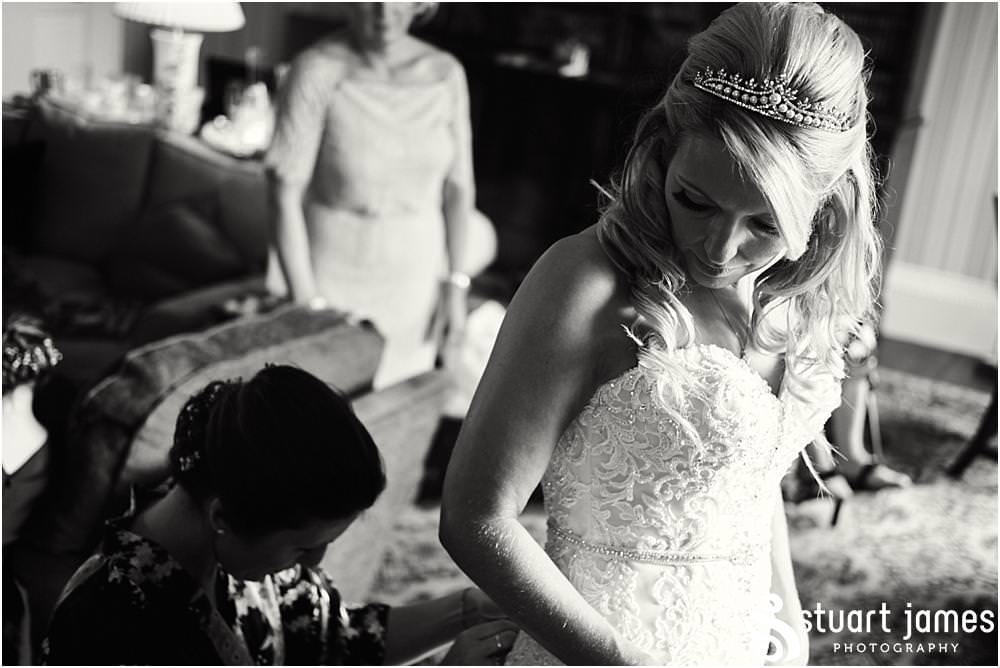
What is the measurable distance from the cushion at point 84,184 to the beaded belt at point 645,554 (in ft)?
9.63

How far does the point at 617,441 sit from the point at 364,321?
118cm

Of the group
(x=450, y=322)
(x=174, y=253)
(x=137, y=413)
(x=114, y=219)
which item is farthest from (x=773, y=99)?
(x=114, y=219)

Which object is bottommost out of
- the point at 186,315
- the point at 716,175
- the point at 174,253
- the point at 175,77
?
the point at 174,253

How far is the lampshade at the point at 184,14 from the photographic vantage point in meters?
3.42

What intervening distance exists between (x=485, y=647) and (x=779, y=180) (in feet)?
1.99

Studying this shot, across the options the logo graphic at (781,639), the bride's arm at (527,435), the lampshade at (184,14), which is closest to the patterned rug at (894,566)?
the logo graphic at (781,639)

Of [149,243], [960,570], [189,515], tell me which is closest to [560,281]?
[189,515]

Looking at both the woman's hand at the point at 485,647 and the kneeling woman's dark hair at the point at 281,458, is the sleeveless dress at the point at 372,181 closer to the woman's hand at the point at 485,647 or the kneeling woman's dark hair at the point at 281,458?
the kneeling woman's dark hair at the point at 281,458

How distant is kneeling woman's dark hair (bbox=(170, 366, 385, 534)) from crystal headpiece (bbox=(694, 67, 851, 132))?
53cm

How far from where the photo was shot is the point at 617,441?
1.08 metres

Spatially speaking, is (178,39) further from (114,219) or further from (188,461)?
(188,461)

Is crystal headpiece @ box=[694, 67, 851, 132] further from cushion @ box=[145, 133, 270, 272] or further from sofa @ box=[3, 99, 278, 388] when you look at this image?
cushion @ box=[145, 133, 270, 272]

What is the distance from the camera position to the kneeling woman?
1.15m

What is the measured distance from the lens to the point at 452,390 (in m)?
2.40
